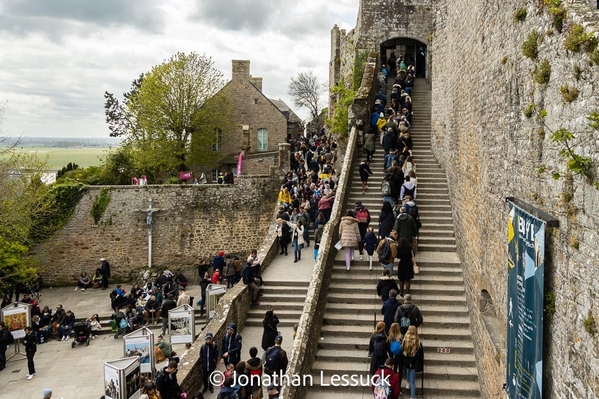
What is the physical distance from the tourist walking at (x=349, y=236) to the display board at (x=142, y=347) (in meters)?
5.15

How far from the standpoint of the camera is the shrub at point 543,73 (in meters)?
5.67

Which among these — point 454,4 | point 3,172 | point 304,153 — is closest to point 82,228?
point 3,172

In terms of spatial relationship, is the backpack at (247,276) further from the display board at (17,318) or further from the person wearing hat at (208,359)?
the display board at (17,318)

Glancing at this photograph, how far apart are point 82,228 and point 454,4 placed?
21.4 metres

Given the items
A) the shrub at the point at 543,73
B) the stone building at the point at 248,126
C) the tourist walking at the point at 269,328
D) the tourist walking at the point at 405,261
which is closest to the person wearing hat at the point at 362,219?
the tourist walking at the point at 405,261

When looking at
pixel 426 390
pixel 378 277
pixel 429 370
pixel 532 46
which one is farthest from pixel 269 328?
pixel 532 46

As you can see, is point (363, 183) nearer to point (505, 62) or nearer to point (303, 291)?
point (303, 291)

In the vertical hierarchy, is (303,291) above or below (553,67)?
below

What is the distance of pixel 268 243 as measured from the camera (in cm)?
1823

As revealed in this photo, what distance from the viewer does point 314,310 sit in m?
10.7

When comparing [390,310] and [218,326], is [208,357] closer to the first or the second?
[218,326]

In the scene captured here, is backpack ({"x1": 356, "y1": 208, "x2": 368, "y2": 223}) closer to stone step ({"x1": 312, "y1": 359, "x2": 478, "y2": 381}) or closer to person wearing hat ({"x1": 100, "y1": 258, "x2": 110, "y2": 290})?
stone step ({"x1": 312, "y1": 359, "x2": 478, "y2": 381})

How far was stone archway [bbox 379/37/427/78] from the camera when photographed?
2688cm

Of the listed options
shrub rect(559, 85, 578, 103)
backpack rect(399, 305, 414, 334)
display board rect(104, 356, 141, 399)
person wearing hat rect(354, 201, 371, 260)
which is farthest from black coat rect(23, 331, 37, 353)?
shrub rect(559, 85, 578, 103)
